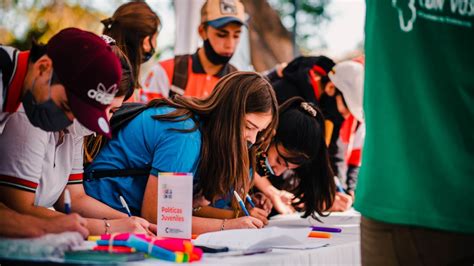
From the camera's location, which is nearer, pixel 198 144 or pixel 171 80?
pixel 198 144

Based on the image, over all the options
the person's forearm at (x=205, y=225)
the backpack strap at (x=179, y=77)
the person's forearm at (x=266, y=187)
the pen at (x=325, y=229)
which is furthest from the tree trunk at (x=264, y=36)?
the person's forearm at (x=205, y=225)

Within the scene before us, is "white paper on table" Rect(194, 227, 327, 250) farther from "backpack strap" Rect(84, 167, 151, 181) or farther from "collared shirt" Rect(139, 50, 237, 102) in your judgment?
"collared shirt" Rect(139, 50, 237, 102)

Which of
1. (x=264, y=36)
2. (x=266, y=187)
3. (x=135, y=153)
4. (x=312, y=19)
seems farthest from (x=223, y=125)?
(x=312, y=19)

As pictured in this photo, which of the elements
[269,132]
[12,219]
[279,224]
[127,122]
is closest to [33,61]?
[12,219]

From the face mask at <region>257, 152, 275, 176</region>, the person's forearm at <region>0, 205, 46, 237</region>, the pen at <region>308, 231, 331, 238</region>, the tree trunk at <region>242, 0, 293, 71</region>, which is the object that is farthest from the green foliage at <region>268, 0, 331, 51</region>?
the person's forearm at <region>0, 205, 46, 237</region>

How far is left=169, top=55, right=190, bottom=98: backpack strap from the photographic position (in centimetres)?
418

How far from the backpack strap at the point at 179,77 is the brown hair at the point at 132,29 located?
571 mm

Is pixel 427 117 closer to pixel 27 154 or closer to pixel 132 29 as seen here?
pixel 27 154

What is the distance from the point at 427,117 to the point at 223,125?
1.17 meters

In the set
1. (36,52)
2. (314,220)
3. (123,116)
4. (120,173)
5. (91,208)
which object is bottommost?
(314,220)

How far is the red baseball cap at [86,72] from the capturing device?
177 cm

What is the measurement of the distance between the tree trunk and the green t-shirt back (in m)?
4.15

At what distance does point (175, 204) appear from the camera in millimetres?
2123

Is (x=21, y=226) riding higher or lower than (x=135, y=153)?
lower
